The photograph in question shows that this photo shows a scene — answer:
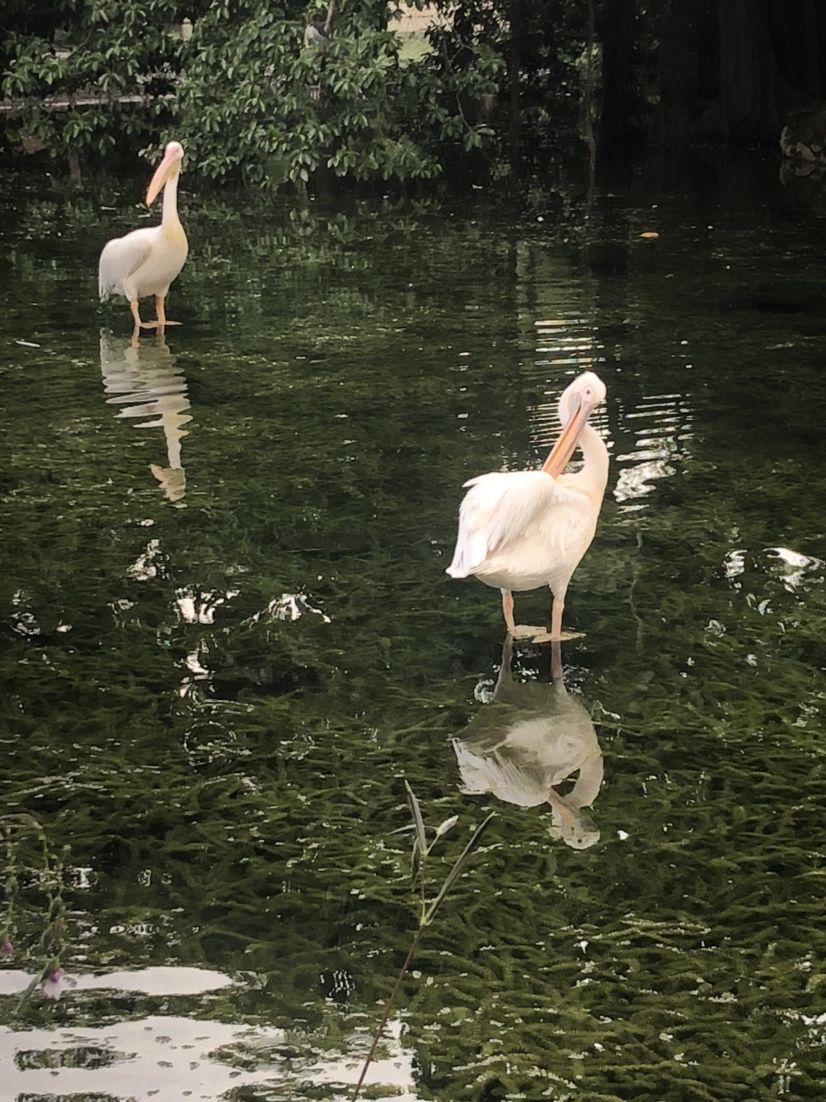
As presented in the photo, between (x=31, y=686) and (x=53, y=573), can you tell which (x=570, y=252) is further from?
(x=31, y=686)

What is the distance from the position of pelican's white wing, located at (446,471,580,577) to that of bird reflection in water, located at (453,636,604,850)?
35 centimetres

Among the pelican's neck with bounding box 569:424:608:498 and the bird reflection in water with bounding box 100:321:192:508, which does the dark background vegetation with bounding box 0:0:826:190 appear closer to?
the bird reflection in water with bounding box 100:321:192:508

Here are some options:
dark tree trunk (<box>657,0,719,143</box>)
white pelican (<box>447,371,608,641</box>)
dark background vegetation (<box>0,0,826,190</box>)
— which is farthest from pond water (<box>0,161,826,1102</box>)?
dark tree trunk (<box>657,0,719,143</box>)

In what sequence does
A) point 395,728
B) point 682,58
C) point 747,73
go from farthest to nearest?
1. point 682,58
2. point 747,73
3. point 395,728

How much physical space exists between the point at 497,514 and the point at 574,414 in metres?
0.49

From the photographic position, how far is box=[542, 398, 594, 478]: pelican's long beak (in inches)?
155

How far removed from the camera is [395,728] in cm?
364

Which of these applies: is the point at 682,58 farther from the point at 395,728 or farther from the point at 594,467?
the point at 395,728

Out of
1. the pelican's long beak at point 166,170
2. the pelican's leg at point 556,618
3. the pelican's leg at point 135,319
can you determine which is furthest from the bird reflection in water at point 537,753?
the pelican's long beak at point 166,170

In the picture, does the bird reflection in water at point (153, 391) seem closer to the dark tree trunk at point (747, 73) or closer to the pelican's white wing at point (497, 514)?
the pelican's white wing at point (497, 514)

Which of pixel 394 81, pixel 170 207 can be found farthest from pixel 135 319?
pixel 394 81

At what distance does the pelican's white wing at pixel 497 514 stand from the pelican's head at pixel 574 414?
0.50ft

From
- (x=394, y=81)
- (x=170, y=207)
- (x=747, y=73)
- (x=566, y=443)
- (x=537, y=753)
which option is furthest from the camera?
(x=747, y=73)

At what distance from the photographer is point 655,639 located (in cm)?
410
